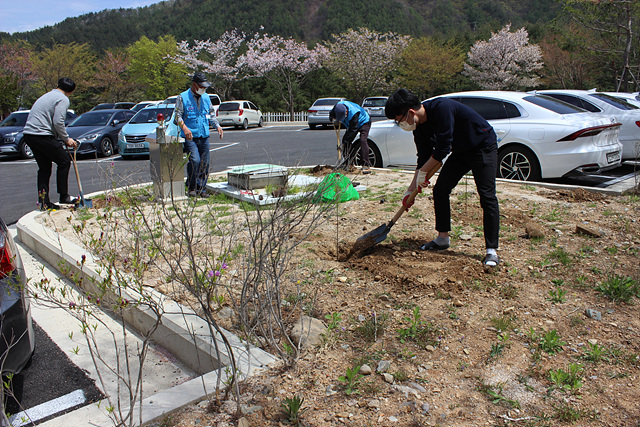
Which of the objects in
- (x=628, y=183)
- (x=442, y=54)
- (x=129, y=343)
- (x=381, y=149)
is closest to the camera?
(x=129, y=343)

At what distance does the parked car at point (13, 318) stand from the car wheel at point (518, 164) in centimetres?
694

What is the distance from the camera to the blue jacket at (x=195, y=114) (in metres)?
7.13

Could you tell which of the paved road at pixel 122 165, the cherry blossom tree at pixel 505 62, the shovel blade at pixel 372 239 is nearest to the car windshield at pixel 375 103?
the paved road at pixel 122 165

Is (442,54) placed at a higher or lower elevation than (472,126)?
higher

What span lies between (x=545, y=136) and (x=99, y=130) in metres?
12.8

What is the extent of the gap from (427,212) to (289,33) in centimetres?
9343

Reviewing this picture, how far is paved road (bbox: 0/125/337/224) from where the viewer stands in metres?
7.48

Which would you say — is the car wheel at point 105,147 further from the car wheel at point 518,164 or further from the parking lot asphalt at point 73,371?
the parking lot asphalt at point 73,371

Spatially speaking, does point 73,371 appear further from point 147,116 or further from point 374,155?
point 147,116

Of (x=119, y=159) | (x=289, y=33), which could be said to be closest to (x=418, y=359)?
(x=119, y=159)

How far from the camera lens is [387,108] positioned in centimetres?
404

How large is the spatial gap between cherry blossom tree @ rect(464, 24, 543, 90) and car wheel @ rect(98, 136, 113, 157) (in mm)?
33986

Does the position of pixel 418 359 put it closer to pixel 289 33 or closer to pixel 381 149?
pixel 381 149

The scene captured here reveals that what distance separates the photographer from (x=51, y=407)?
9.48ft
